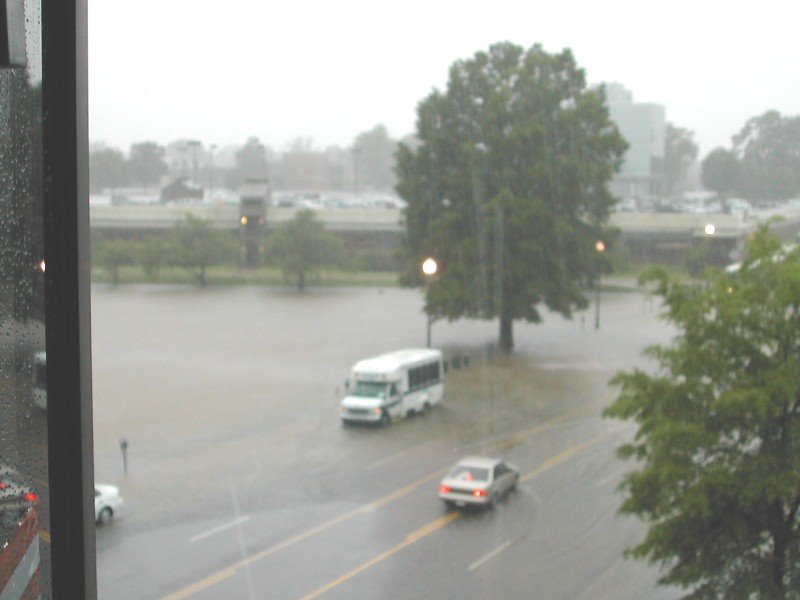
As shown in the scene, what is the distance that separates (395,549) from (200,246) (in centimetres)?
568

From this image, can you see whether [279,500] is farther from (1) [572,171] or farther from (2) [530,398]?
(1) [572,171]

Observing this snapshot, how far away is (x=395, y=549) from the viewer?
2887mm

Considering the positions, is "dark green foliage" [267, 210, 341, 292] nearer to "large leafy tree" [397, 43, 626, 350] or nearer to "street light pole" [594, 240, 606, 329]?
"large leafy tree" [397, 43, 626, 350]

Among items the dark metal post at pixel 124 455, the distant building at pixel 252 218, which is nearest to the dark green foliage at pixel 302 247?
the distant building at pixel 252 218

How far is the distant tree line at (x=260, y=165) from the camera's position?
7.47m

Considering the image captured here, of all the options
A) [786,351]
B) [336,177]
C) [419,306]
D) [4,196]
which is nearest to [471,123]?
[419,306]

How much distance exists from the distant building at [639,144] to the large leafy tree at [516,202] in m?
0.12

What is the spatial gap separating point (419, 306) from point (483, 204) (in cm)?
142

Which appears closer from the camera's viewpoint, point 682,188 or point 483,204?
point 682,188

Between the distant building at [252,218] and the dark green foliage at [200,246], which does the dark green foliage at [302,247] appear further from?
the dark green foliage at [200,246]

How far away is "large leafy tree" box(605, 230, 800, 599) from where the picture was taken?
2.13 m

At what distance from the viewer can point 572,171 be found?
7773 mm

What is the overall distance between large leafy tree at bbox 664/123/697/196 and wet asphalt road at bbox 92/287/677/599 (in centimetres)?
92

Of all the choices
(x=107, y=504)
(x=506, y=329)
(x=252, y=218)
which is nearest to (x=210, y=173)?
(x=252, y=218)
